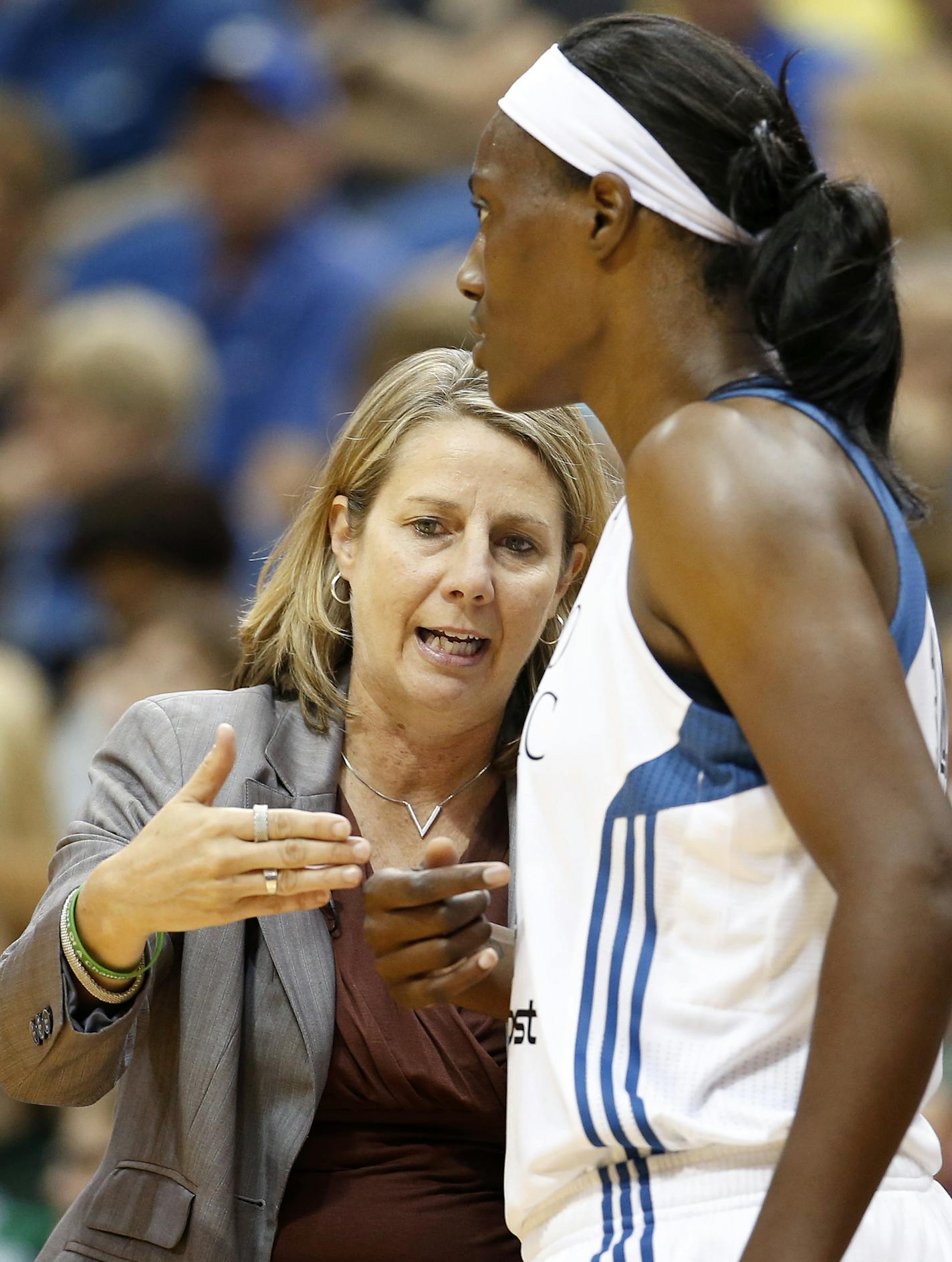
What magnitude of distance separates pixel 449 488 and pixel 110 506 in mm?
2700

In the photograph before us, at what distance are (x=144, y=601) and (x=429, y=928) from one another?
3.24 metres

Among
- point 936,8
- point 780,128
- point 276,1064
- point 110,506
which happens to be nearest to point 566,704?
point 780,128

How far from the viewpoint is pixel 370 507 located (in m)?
2.80

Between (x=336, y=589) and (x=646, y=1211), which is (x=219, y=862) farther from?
(x=336, y=589)

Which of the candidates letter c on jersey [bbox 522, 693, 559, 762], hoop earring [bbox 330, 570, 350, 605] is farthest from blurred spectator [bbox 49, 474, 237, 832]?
letter c on jersey [bbox 522, 693, 559, 762]

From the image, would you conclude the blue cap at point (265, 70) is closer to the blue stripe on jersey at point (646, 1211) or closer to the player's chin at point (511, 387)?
the player's chin at point (511, 387)

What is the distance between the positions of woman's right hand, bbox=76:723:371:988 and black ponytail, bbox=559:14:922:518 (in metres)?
0.71

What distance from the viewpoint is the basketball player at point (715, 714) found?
4.76 ft

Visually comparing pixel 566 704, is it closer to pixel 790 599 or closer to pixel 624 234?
pixel 790 599


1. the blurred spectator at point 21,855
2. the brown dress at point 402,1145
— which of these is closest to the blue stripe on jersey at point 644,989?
the brown dress at point 402,1145

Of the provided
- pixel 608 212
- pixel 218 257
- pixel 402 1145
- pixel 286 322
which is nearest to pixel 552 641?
pixel 402 1145

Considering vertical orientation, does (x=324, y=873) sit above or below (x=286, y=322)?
below

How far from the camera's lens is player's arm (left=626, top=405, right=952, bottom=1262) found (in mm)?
1433

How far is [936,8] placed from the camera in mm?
6590
